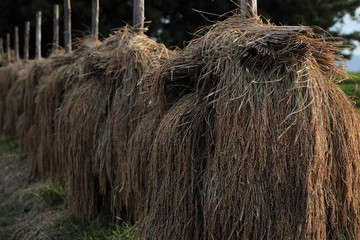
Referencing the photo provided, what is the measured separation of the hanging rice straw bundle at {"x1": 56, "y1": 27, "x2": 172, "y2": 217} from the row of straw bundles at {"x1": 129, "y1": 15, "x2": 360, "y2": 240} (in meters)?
1.22

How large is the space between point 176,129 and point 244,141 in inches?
15.5

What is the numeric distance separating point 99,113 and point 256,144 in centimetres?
210

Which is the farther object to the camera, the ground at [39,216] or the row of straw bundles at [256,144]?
the ground at [39,216]

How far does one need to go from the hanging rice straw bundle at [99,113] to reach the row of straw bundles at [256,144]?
1225mm

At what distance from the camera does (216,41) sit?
2076mm

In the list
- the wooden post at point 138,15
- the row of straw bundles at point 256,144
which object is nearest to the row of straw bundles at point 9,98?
the wooden post at point 138,15

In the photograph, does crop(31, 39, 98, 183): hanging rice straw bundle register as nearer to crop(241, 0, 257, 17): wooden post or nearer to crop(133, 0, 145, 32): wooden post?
crop(133, 0, 145, 32): wooden post

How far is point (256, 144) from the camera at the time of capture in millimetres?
1825

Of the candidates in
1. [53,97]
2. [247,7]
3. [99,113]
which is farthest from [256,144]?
[53,97]

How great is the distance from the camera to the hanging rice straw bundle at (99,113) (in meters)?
3.42

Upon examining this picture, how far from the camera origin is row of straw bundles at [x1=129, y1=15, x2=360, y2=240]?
1.80 metres

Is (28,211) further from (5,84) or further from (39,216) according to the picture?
(5,84)

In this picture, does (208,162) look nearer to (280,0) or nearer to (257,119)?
(257,119)

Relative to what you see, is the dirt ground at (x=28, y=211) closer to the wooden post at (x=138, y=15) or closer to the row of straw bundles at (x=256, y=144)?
the wooden post at (x=138, y=15)
